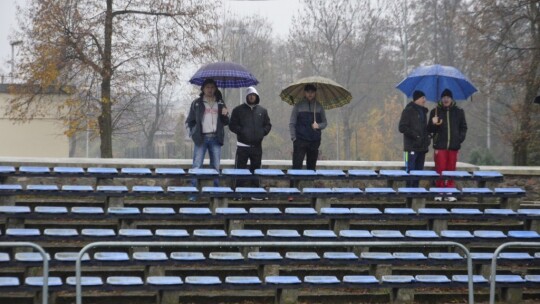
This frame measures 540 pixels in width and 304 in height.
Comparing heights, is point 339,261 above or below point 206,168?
below

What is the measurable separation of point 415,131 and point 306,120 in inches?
67.3

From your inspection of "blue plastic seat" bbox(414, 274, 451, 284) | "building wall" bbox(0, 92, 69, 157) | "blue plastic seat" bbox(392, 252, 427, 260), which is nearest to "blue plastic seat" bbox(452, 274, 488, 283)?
"blue plastic seat" bbox(414, 274, 451, 284)

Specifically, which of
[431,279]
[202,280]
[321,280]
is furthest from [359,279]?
[202,280]

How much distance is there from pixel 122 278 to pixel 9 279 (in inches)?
48.7

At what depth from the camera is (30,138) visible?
1010 inches

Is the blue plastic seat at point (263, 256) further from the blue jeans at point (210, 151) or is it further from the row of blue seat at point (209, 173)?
the blue jeans at point (210, 151)

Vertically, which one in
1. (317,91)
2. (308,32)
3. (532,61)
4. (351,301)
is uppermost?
(308,32)

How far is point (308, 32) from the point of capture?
44.1 m

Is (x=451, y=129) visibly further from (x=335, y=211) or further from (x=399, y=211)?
(x=335, y=211)

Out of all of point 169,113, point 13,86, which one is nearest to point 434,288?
point 13,86

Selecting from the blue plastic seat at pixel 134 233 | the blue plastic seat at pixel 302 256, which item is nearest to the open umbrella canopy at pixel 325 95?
the blue plastic seat at pixel 302 256

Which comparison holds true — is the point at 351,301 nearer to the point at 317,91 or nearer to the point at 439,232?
the point at 439,232

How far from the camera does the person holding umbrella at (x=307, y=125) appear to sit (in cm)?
1205

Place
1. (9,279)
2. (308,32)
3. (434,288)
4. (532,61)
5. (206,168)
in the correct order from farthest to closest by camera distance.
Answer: (308,32)
(532,61)
(206,168)
(434,288)
(9,279)
